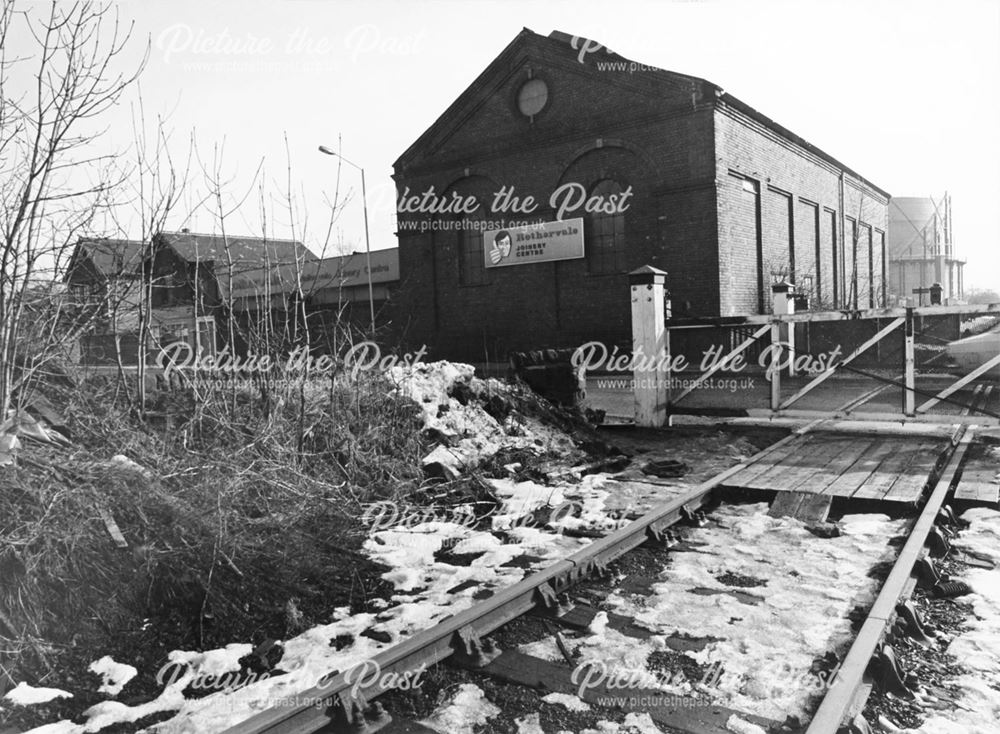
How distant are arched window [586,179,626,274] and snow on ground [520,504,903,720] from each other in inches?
567

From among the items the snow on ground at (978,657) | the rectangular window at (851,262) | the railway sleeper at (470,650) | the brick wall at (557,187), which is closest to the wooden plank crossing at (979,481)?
the snow on ground at (978,657)

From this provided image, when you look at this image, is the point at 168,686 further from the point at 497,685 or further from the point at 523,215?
the point at 523,215

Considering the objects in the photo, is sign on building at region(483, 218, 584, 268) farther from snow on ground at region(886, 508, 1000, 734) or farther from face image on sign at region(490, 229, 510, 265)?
snow on ground at region(886, 508, 1000, 734)

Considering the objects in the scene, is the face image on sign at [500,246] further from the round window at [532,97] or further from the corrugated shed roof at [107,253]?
the corrugated shed roof at [107,253]

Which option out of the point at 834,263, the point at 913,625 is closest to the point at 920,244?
the point at 834,263

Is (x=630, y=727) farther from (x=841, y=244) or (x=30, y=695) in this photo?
(x=841, y=244)

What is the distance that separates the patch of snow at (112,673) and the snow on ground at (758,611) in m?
2.02

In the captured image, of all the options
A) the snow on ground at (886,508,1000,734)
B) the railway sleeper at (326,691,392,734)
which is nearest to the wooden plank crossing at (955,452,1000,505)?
the snow on ground at (886,508,1000,734)

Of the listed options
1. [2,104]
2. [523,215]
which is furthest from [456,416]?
[523,215]

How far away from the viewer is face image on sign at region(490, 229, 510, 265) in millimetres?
21594

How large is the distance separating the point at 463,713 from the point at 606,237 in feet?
58.1

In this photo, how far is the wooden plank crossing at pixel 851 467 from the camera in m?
6.70

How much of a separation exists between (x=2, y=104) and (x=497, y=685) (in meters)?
4.52

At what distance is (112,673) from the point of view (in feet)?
12.0
